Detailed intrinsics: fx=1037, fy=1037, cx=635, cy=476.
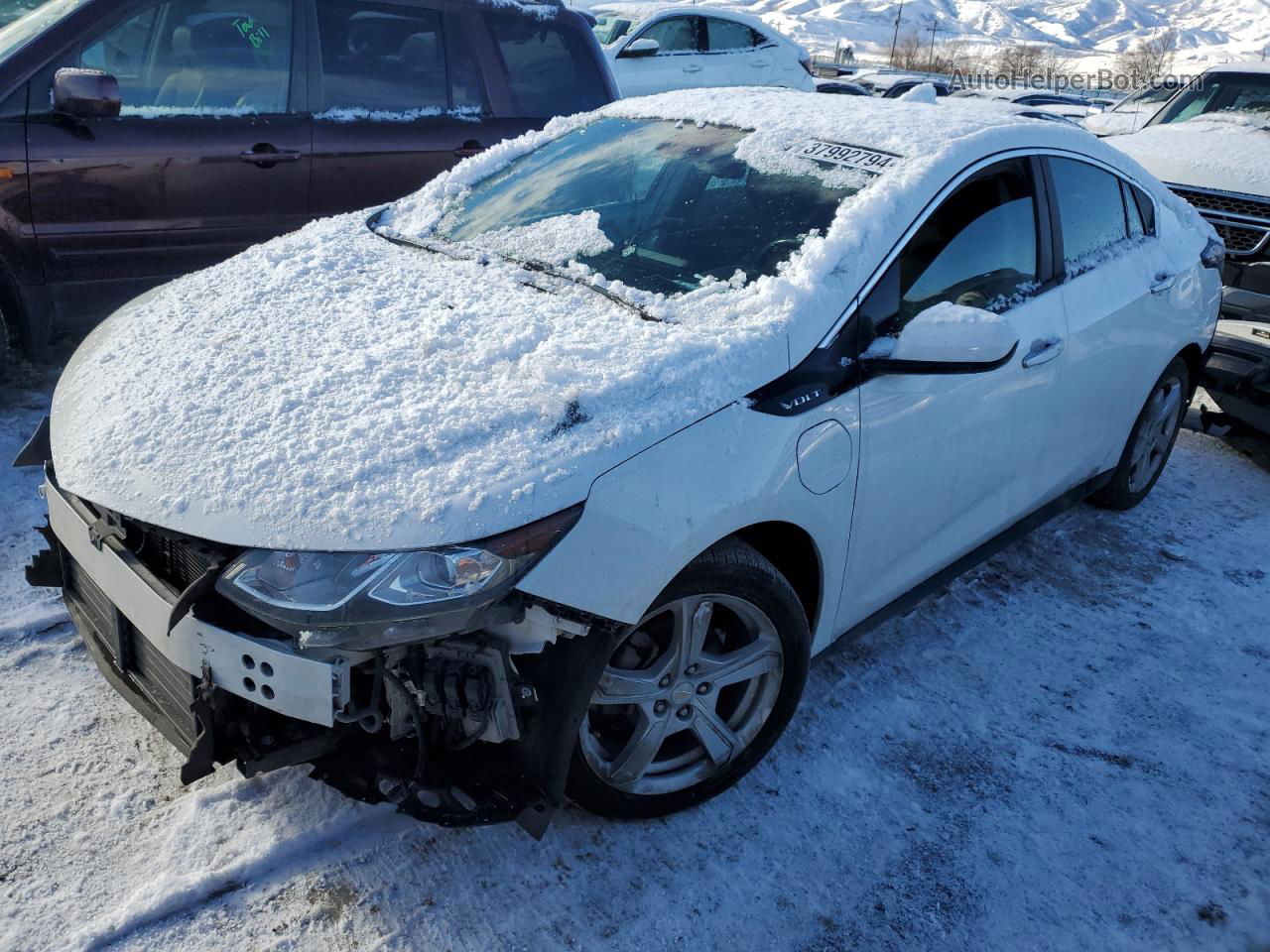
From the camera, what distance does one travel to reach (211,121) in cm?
471

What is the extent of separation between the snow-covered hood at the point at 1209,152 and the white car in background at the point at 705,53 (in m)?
5.35

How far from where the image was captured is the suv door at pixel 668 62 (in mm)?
11837

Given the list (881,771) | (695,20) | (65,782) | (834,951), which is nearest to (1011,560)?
(881,771)

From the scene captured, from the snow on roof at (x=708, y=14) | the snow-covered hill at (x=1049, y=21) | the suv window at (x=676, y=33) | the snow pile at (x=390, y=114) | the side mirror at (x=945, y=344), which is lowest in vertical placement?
the side mirror at (x=945, y=344)

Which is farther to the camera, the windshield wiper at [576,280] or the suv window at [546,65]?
the suv window at [546,65]

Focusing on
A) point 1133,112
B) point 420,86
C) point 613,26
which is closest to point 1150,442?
point 420,86

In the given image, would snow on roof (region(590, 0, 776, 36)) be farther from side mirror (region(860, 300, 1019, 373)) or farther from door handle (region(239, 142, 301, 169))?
side mirror (region(860, 300, 1019, 373))

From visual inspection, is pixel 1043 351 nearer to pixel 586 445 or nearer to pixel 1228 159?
pixel 586 445

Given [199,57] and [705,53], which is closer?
[199,57]

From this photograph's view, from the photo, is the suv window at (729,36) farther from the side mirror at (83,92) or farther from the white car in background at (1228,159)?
the side mirror at (83,92)

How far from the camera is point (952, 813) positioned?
8.87 feet

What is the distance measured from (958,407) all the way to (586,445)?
1.26 m

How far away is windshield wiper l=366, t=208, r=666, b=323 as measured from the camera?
2.69 m

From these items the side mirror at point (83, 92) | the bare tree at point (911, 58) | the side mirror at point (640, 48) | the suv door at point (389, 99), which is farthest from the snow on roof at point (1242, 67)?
the bare tree at point (911, 58)
